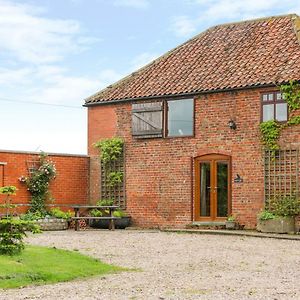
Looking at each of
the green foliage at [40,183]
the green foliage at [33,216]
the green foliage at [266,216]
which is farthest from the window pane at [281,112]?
the green foliage at [33,216]

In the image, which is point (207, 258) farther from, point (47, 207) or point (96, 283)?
point (47, 207)

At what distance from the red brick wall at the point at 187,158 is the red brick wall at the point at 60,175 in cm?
75

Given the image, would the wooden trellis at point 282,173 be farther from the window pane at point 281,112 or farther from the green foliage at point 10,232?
the green foliage at point 10,232

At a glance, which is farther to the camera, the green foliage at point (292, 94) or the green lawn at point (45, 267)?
the green foliage at point (292, 94)

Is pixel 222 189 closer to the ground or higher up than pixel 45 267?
higher up

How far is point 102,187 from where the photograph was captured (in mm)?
28203

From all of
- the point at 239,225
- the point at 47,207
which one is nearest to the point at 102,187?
the point at 47,207

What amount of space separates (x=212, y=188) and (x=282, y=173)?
106 inches

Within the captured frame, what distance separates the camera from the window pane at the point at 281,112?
929 inches

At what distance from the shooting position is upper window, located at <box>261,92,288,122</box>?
23.6 metres

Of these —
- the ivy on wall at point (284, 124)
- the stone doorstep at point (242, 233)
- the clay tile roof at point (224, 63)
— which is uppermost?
the clay tile roof at point (224, 63)

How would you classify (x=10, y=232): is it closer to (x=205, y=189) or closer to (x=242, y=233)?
(x=242, y=233)

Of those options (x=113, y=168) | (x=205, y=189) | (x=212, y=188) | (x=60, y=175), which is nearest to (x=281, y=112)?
(x=212, y=188)

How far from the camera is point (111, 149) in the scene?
90.2 feet
